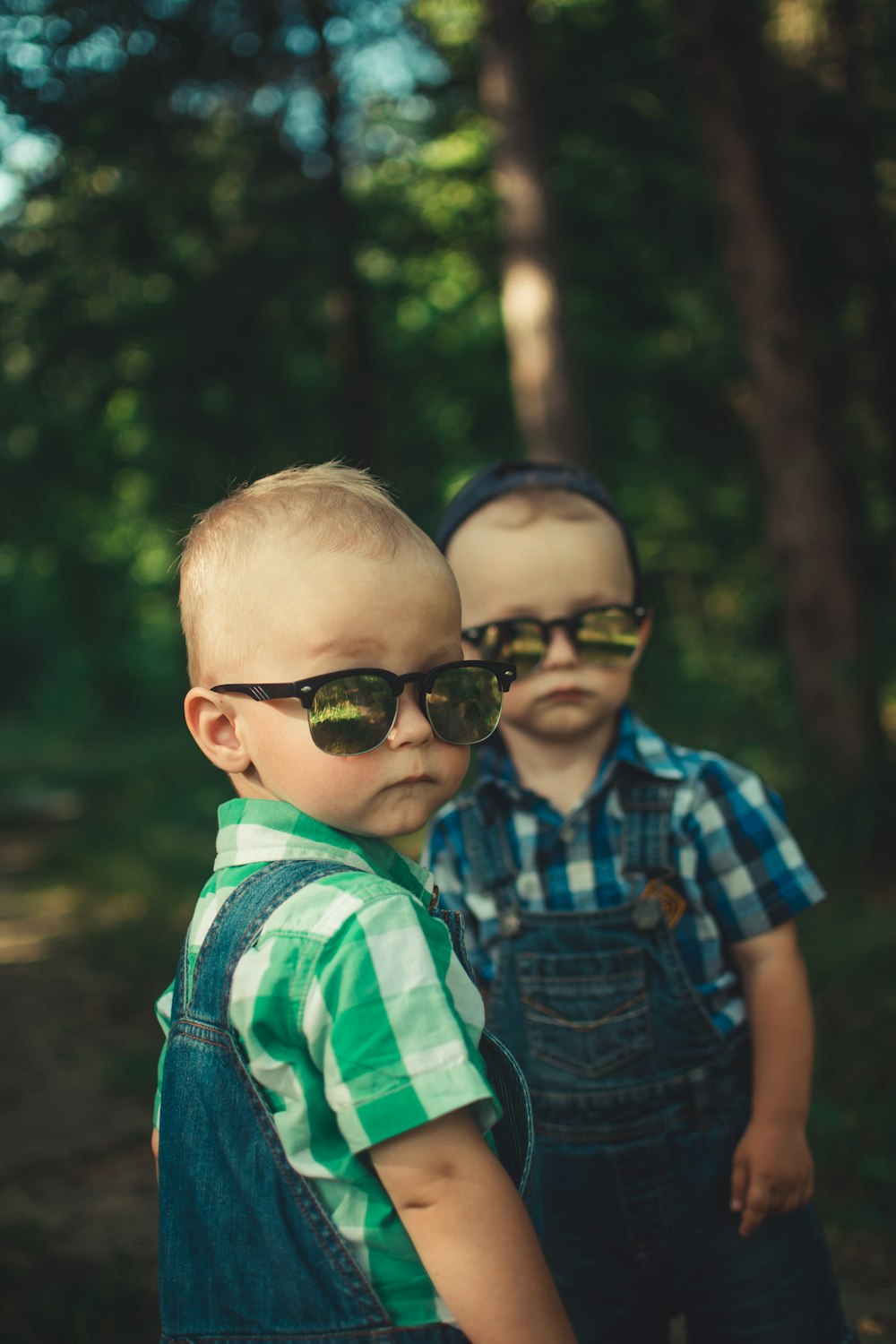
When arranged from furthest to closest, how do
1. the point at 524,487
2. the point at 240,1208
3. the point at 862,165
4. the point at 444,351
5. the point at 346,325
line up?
the point at 444,351 → the point at 346,325 → the point at 862,165 → the point at 524,487 → the point at 240,1208

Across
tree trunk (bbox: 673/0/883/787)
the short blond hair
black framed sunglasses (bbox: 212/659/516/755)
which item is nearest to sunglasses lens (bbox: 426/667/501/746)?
black framed sunglasses (bbox: 212/659/516/755)

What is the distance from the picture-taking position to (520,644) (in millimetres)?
2111

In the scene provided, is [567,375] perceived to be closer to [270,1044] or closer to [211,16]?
[211,16]

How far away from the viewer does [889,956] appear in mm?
4793

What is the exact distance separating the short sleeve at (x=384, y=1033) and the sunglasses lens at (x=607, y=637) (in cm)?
102

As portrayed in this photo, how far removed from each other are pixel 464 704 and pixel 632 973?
75 centimetres

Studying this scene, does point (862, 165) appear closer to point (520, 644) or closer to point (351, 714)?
point (520, 644)

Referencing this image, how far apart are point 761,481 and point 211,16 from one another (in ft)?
20.5

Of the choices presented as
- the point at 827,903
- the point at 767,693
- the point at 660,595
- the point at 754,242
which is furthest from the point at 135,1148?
the point at 660,595

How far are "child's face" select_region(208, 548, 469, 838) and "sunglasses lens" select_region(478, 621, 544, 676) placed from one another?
2.42 ft

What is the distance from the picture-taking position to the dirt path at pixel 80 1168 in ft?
9.19

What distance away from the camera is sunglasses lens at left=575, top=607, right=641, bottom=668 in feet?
6.94

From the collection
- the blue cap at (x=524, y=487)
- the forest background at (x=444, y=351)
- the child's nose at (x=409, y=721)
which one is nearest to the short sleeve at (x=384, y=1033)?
the child's nose at (x=409, y=721)

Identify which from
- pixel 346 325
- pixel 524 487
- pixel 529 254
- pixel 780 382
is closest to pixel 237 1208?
pixel 524 487
